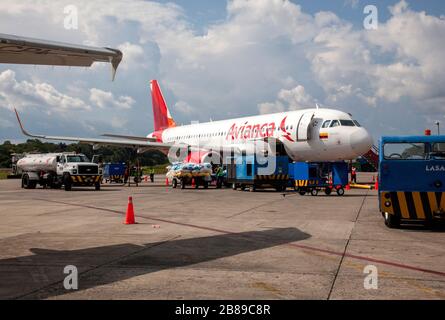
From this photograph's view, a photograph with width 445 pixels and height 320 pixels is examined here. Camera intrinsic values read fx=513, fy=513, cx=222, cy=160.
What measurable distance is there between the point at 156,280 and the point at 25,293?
1627mm

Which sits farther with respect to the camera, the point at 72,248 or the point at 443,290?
the point at 72,248

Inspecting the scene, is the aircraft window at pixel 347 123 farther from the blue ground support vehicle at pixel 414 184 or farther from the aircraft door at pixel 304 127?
the blue ground support vehicle at pixel 414 184

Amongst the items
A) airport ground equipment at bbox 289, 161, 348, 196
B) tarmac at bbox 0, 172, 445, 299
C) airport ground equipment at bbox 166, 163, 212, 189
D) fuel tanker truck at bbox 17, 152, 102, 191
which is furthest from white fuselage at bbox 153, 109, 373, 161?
tarmac at bbox 0, 172, 445, 299

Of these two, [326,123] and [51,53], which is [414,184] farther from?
[326,123]

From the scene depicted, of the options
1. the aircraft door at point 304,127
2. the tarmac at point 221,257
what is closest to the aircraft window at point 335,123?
the aircraft door at point 304,127

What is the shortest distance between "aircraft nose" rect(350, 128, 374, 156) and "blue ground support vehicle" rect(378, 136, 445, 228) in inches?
530

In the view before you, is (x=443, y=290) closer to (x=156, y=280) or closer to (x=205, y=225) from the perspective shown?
(x=156, y=280)

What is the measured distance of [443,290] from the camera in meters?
6.23

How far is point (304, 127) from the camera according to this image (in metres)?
28.0

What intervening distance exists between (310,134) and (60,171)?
16037mm

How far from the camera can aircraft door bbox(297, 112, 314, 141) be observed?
27.9 meters

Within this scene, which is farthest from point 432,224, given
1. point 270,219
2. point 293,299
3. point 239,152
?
point 239,152

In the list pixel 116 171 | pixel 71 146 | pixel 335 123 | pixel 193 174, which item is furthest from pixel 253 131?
pixel 71 146

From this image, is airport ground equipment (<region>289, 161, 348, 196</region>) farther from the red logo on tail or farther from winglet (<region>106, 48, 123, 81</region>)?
winglet (<region>106, 48, 123, 81</region>)
